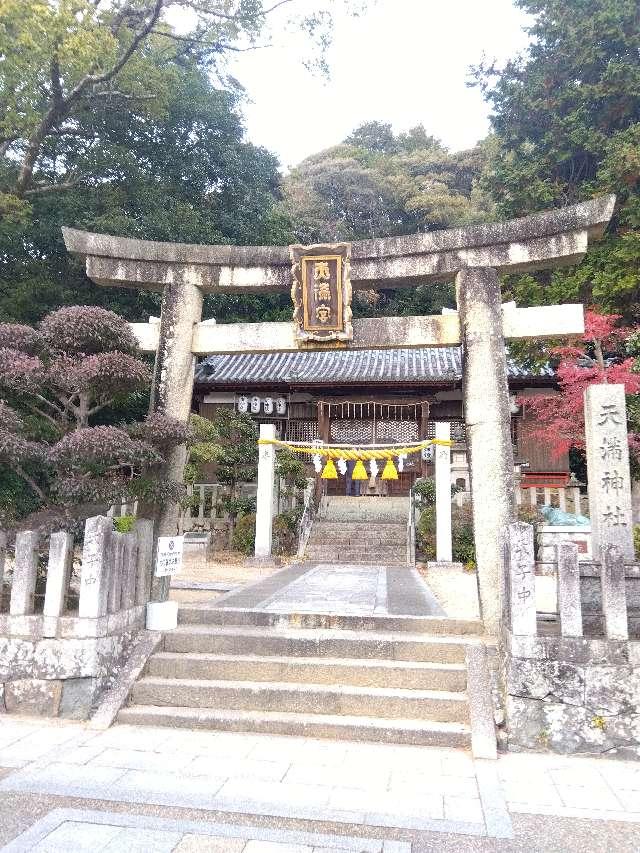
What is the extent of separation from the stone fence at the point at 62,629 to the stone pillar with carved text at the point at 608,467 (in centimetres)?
535

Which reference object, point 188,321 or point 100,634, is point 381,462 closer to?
point 188,321

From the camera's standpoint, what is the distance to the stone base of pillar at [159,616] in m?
6.55

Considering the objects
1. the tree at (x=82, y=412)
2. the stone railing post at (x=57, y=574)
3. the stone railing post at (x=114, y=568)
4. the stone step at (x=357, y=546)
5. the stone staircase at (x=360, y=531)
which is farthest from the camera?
the stone step at (x=357, y=546)

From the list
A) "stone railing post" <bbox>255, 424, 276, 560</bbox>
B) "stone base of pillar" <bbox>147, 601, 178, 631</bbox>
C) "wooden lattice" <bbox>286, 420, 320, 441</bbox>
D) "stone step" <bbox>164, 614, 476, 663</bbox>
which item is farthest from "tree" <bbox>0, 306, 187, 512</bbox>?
"wooden lattice" <bbox>286, 420, 320, 441</bbox>

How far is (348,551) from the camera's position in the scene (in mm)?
15562

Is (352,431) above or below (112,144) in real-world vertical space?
below

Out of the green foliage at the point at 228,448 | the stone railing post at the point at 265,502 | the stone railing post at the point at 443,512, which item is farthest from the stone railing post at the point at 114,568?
the green foliage at the point at 228,448

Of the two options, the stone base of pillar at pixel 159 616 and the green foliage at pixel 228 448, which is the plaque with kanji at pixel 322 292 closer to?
the stone base of pillar at pixel 159 616

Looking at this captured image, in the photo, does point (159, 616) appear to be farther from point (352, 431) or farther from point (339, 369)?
point (339, 369)

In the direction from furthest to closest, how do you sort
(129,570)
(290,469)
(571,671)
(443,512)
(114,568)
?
1. (290,469)
2. (443,512)
3. (129,570)
4. (114,568)
5. (571,671)

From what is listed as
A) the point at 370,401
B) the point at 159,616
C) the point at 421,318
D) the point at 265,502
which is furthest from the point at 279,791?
the point at 370,401

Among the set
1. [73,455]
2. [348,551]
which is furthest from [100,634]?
[348,551]

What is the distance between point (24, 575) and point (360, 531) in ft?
39.4

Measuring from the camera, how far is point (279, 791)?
403 centimetres
